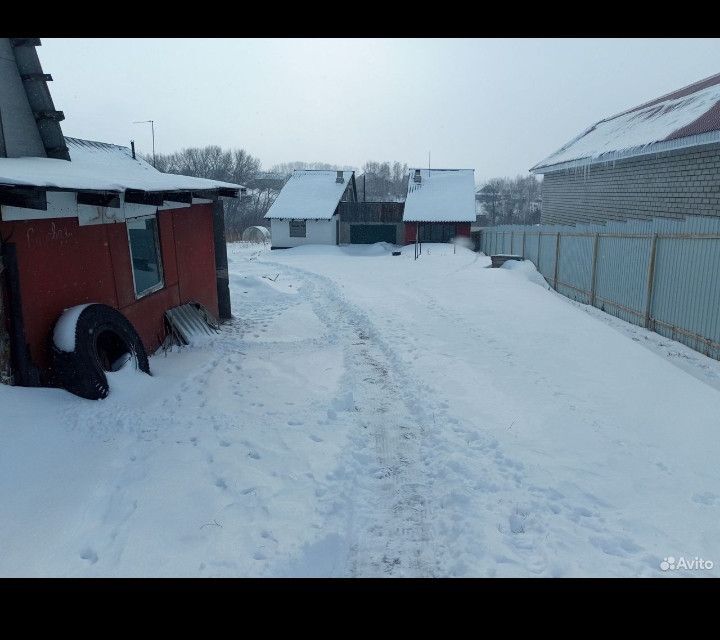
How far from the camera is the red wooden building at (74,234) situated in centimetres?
493

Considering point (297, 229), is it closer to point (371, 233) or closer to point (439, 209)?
point (371, 233)

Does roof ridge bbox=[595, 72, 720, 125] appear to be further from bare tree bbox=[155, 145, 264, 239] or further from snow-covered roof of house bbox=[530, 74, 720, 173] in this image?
bare tree bbox=[155, 145, 264, 239]

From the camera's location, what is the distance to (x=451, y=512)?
12.4ft

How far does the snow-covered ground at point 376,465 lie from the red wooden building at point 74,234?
0.92 metres

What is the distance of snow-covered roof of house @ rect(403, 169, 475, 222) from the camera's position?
105 ft

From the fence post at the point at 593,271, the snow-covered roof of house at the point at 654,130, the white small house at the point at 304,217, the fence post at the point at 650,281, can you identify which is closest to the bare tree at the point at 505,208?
the white small house at the point at 304,217

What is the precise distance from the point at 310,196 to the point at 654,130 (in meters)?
23.5

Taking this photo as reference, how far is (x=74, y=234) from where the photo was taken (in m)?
6.01

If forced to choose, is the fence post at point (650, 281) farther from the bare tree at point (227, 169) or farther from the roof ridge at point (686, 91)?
the bare tree at point (227, 169)

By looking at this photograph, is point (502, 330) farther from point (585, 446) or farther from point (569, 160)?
point (569, 160)

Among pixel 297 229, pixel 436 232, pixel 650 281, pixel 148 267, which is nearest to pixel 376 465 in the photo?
pixel 148 267

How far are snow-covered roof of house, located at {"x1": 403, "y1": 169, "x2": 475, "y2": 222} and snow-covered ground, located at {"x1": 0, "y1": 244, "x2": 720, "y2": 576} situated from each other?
991 inches

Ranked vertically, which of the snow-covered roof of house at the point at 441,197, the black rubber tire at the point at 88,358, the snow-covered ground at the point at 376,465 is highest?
the snow-covered roof of house at the point at 441,197
